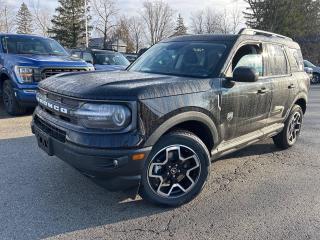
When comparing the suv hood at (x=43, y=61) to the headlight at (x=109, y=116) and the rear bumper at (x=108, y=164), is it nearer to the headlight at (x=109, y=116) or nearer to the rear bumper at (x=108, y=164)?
the rear bumper at (x=108, y=164)

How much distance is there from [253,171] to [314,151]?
1.67 metres

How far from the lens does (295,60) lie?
5527 mm

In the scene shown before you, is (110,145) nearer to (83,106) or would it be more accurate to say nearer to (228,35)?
(83,106)

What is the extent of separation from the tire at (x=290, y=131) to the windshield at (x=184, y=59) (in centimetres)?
212

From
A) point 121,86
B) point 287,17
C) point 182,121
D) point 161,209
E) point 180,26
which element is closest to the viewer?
point 121,86

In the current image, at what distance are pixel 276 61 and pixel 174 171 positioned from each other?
252cm

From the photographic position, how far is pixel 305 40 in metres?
39.0

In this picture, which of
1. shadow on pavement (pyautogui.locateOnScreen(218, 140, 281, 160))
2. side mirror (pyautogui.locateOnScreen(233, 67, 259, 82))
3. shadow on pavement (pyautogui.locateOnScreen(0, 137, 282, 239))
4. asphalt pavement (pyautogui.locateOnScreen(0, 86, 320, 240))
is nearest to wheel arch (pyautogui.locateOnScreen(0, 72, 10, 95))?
asphalt pavement (pyautogui.locateOnScreen(0, 86, 320, 240))

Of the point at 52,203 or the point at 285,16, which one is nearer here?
the point at 52,203

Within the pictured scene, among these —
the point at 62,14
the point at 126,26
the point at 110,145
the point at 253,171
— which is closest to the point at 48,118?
the point at 110,145

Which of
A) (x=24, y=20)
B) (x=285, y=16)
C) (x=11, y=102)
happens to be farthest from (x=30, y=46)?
(x=24, y=20)

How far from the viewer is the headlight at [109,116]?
300cm

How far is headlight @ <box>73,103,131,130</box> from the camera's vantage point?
9.84ft

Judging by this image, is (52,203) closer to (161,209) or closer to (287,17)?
(161,209)
